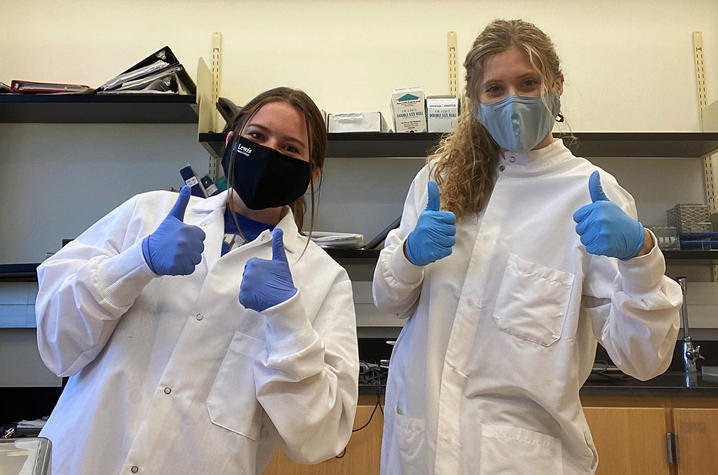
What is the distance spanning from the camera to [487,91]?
118 cm

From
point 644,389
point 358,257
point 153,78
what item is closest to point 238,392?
point 358,257

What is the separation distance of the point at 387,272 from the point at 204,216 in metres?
0.39

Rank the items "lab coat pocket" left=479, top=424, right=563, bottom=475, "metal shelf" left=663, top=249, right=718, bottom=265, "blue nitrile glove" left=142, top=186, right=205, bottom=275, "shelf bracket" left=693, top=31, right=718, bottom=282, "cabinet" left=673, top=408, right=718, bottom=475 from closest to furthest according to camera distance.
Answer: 1. "blue nitrile glove" left=142, top=186, right=205, bottom=275
2. "lab coat pocket" left=479, top=424, right=563, bottom=475
3. "cabinet" left=673, top=408, right=718, bottom=475
4. "metal shelf" left=663, top=249, right=718, bottom=265
5. "shelf bracket" left=693, top=31, right=718, bottom=282

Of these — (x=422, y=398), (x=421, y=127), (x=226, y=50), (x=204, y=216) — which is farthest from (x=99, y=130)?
(x=422, y=398)

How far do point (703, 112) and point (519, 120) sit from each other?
1795mm

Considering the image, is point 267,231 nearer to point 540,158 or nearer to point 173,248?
point 173,248

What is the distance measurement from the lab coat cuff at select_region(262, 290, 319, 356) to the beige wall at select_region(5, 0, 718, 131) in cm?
171

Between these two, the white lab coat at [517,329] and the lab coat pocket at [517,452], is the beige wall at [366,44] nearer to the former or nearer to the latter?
the white lab coat at [517,329]

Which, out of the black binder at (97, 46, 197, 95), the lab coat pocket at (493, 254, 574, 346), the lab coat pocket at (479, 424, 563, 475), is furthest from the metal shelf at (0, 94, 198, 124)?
the lab coat pocket at (479, 424, 563, 475)

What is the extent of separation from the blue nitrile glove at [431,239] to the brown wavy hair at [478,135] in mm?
129

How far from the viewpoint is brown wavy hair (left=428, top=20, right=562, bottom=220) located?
117cm

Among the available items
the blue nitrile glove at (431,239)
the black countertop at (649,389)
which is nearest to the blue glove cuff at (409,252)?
the blue nitrile glove at (431,239)

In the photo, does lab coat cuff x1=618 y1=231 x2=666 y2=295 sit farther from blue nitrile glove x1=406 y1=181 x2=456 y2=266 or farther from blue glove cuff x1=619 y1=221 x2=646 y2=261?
blue nitrile glove x1=406 y1=181 x2=456 y2=266

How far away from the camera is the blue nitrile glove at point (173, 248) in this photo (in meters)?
0.86
